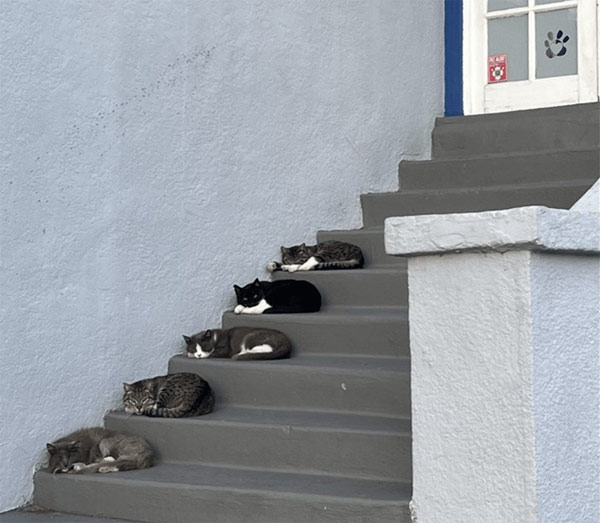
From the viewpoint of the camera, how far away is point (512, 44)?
24.9 feet

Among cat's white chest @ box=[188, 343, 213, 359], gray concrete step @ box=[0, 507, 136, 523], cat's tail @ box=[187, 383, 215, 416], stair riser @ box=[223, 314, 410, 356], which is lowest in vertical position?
gray concrete step @ box=[0, 507, 136, 523]

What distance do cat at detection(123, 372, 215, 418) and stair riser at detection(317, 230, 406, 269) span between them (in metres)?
1.51

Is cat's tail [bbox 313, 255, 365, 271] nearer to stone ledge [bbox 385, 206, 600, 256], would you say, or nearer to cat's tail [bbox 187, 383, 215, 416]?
cat's tail [bbox 187, 383, 215, 416]

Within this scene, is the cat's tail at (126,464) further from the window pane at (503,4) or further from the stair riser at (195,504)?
the window pane at (503,4)

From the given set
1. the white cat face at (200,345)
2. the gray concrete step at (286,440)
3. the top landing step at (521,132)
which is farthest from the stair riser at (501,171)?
the gray concrete step at (286,440)

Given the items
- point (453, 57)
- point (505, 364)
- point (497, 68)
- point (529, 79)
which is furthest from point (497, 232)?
point (453, 57)

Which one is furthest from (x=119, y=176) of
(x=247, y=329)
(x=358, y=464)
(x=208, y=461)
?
(x=358, y=464)

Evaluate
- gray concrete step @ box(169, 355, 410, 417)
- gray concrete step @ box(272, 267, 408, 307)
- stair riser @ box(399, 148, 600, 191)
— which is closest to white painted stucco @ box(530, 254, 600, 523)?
gray concrete step @ box(169, 355, 410, 417)

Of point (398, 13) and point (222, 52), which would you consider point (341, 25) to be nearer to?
point (398, 13)

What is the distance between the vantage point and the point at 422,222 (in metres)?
3.80

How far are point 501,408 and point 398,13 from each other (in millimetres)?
4383

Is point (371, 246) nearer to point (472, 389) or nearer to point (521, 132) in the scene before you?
point (521, 132)

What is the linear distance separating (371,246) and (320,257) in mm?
429

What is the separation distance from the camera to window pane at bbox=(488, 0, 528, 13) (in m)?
7.57
